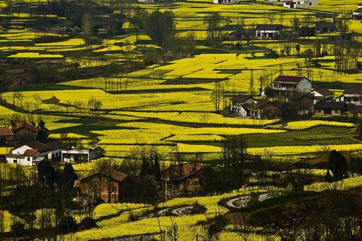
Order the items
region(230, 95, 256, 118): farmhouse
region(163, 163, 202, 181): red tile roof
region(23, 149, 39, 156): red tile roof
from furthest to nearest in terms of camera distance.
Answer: region(230, 95, 256, 118): farmhouse → region(23, 149, 39, 156): red tile roof → region(163, 163, 202, 181): red tile roof

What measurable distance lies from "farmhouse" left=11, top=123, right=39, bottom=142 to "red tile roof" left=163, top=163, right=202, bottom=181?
31.6ft

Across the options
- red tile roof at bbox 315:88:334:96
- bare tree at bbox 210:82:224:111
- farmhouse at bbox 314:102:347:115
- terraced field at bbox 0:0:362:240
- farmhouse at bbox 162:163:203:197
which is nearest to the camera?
terraced field at bbox 0:0:362:240

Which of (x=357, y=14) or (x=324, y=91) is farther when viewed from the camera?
(x=357, y=14)

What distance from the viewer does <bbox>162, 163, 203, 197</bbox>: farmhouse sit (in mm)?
32722

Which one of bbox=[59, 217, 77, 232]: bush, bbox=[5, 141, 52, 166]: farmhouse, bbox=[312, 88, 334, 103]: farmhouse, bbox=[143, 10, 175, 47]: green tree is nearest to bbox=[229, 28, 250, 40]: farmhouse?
bbox=[143, 10, 175, 47]: green tree

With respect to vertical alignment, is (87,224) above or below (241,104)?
below

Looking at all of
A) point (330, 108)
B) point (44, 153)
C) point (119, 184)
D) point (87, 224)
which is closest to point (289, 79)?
point (330, 108)

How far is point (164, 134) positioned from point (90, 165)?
7.08 m

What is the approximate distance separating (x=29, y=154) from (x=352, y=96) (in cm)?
2013

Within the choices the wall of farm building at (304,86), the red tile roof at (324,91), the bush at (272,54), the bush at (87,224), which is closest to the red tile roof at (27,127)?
the bush at (87,224)

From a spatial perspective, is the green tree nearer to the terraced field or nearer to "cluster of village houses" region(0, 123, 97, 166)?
the terraced field

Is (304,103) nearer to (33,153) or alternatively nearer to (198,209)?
(33,153)

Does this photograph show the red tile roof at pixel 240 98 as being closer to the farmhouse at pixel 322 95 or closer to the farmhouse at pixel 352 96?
the farmhouse at pixel 322 95

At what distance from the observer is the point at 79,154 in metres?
37.9
